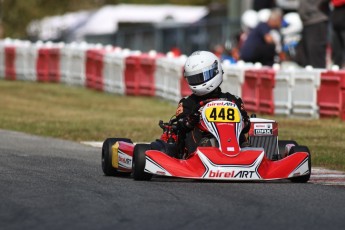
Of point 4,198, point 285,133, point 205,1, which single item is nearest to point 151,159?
point 4,198

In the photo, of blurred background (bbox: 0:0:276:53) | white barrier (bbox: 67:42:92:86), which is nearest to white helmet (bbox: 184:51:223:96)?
blurred background (bbox: 0:0:276:53)

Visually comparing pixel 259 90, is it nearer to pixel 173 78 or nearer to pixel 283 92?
pixel 283 92

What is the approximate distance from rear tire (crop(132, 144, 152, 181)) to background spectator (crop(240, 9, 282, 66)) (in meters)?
11.1

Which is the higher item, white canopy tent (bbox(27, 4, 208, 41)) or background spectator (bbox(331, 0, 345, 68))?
background spectator (bbox(331, 0, 345, 68))

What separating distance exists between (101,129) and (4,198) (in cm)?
880

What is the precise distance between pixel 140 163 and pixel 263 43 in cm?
1155

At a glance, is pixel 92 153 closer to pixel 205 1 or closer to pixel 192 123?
pixel 192 123

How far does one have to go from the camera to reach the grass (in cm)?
1650

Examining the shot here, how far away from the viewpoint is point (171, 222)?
333 inches

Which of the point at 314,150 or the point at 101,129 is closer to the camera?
the point at 314,150

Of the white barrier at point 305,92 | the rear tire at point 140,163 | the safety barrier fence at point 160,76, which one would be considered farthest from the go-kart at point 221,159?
the white barrier at point 305,92

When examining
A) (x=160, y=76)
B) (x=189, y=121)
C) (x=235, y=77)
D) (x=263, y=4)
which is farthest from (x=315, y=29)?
(x=189, y=121)

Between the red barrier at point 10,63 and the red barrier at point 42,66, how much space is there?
1146mm

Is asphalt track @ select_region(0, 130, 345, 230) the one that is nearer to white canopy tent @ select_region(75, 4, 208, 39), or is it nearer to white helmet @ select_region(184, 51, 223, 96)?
white helmet @ select_region(184, 51, 223, 96)
